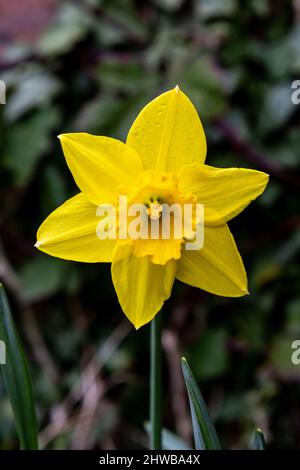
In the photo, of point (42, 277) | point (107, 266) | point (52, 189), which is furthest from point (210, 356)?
point (52, 189)

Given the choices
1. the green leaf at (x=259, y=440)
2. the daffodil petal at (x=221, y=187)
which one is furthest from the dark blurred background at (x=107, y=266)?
the daffodil petal at (x=221, y=187)

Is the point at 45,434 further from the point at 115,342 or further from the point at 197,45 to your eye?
the point at 197,45

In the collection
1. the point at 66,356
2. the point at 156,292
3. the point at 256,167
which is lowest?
the point at 66,356

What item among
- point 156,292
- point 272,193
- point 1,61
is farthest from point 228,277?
point 1,61

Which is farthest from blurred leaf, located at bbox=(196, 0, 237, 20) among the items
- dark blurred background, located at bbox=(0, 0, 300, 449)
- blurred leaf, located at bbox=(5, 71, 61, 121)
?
blurred leaf, located at bbox=(5, 71, 61, 121)

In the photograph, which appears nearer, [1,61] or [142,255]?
[142,255]

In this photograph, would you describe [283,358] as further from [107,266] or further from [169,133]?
[169,133]
